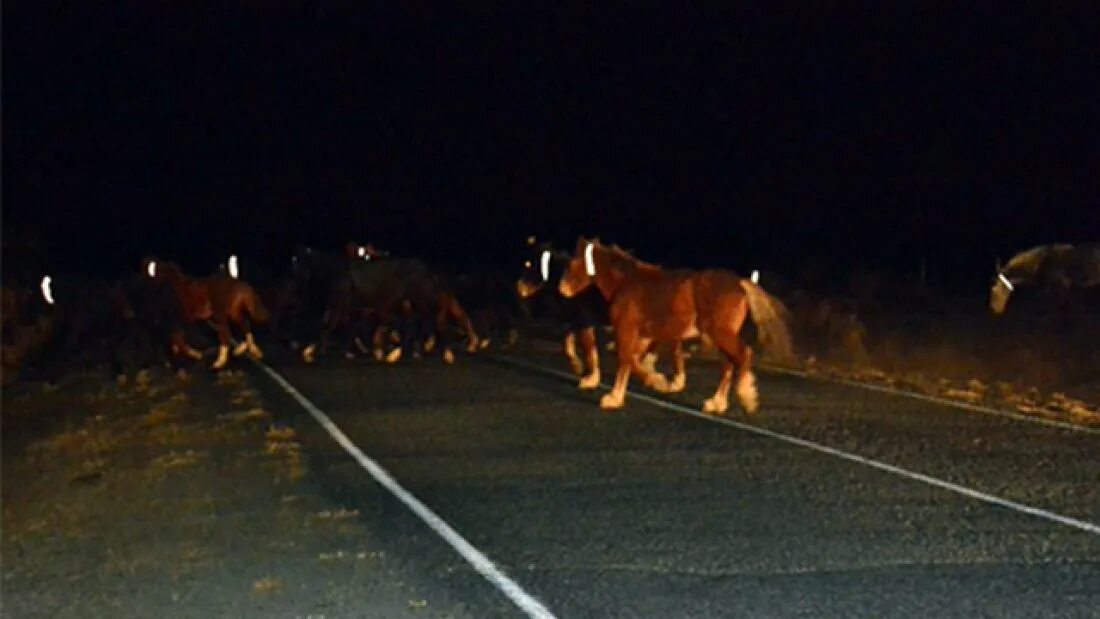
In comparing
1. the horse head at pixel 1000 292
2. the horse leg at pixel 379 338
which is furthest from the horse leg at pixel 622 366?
the horse head at pixel 1000 292

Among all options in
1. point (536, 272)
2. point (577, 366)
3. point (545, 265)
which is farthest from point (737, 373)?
point (536, 272)

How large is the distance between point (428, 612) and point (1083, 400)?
1486 centimetres

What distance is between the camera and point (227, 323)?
28.8m

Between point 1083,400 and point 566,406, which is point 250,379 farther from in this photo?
point 1083,400

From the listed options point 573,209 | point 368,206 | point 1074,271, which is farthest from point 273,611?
point 368,206

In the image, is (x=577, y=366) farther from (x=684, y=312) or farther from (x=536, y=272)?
(x=684, y=312)

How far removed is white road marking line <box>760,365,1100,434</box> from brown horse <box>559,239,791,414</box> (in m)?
2.16

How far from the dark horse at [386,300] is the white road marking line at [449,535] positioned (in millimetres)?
10357

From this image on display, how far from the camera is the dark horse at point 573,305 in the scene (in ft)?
71.8

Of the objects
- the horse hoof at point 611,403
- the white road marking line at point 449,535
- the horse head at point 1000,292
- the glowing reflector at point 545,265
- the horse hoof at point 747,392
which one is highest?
the glowing reflector at point 545,265

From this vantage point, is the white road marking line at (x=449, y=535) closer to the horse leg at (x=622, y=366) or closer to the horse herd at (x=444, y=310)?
the horse leg at (x=622, y=366)

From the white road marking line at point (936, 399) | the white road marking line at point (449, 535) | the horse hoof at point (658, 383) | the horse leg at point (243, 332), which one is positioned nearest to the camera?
the white road marking line at point (449, 535)

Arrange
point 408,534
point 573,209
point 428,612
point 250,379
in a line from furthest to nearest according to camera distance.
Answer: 1. point 573,209
2. point 250,379
3. point 408,534
4. point 428,612

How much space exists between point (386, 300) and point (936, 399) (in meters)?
11.5
